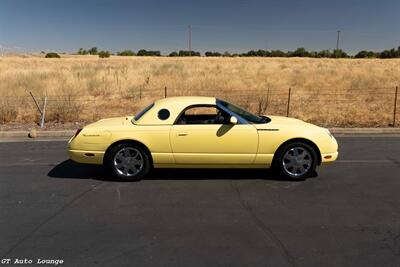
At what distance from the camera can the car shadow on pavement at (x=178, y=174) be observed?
6.39m

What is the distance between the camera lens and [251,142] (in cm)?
612

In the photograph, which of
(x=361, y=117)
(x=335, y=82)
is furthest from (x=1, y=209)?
(x=335, y=82)

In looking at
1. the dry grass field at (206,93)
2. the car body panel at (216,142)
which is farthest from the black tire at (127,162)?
the dry grass field at (206,93)

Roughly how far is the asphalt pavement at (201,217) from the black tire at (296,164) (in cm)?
15

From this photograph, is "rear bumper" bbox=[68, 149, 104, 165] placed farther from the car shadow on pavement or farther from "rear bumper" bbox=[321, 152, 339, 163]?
"rear bumper" bbox=[321, 152, 339, 163]

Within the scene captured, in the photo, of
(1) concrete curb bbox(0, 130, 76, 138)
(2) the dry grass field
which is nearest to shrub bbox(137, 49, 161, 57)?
(2) the dry grass field

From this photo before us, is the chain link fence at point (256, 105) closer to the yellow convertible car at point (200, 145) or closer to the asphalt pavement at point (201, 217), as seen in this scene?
the asphalt pavement at point (201, 217)

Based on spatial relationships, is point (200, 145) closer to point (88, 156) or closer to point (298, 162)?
point (298, 162)

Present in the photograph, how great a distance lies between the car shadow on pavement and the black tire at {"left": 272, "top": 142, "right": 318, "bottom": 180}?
0.54 feet

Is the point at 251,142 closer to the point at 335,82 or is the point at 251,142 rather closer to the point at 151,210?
the point at 151,210

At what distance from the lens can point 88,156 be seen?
6.23 metres

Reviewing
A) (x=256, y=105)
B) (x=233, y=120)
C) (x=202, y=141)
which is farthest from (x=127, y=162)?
(x=256, y=105)

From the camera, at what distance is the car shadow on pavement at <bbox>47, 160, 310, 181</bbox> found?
6.39 metres

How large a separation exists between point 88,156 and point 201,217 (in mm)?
2478
